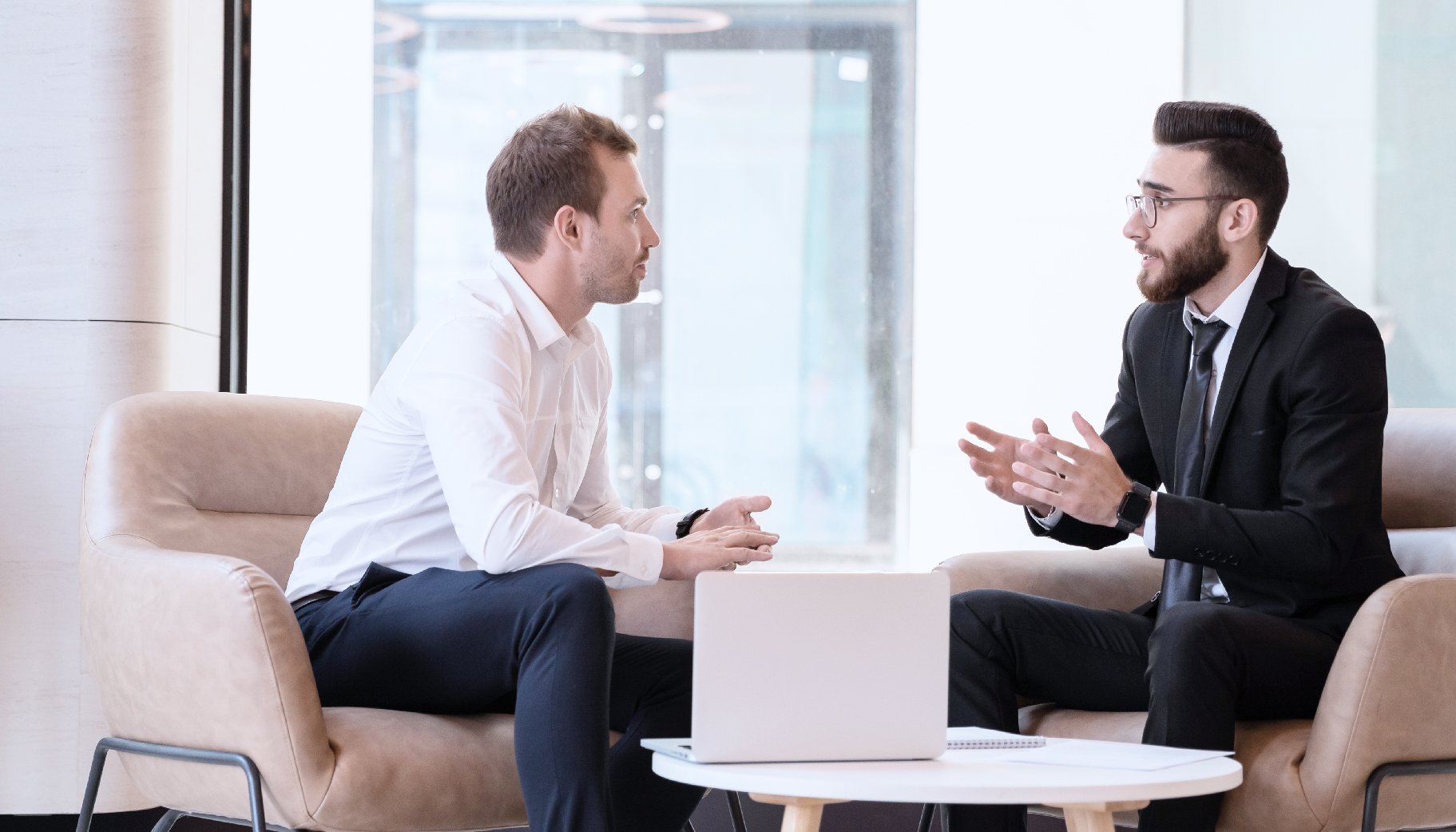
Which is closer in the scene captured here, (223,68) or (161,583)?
(161,583)

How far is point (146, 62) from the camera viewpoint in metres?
2.88

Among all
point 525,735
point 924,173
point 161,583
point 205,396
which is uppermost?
point 924,173

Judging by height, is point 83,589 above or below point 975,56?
below

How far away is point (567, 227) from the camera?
2.29 metres

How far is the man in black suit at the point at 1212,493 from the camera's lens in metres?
1.97

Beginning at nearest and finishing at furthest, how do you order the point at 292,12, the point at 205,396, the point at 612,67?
1. the point at 205,396
2. the point at 292,12
3. the point at 612,67

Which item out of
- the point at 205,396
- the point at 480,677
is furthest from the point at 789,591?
the point at 205,396

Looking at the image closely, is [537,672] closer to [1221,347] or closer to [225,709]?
[225,709]

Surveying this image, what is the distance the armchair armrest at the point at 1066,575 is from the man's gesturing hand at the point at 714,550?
449mm

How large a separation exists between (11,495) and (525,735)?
1586 mm

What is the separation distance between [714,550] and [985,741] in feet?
1.83

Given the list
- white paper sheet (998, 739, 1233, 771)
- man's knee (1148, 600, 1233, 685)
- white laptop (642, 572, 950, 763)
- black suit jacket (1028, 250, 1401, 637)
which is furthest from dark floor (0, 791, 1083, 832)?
white laptop (642, 572, 950, 763)

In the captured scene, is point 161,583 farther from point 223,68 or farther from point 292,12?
point 292,12

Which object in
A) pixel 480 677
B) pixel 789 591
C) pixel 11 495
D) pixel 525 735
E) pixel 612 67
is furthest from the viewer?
pixel 612 67
